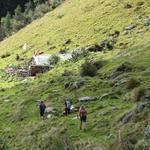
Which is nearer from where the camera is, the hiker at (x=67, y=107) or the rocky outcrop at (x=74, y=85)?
the hiker at (x=67, y=107)

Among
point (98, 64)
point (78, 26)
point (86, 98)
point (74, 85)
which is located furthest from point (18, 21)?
point (86, 98)

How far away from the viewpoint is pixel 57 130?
42188 millimetres

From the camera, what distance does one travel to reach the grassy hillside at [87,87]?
39.6 meters

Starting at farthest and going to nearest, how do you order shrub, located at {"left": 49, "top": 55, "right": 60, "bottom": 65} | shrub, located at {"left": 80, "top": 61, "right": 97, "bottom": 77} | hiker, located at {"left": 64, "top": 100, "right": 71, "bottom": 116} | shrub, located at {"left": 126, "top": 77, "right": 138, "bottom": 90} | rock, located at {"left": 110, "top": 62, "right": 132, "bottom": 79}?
1. shrub, located at {"left": 49, "top": 55, "right": 60, "bottom": 65}
2. shrub, located at {"left": 80, "top": 61, "right": 97, "bottom": 77}
3. rock, located at {"left": 110, "top": 62, "right": 132, "bottom": 79}
4. shrub, located at {"left": 126, "top": 77, "right": 138, "bottom": 90}
5. hiker, located at {"left": 64, "top": 100, "right": 71, "bottom": 116}

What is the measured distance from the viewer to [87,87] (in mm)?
52750

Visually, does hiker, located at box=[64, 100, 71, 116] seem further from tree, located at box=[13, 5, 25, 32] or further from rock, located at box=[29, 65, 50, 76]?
tree, located at box=[13, 5, 25, 32]

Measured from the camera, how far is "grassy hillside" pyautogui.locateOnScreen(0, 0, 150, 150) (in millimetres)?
39594

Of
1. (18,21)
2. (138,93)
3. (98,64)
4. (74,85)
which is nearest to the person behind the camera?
(138,93)

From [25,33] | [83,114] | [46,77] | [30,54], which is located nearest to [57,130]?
[83,114]

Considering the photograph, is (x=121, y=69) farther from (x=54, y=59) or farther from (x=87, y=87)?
(x=54, y=59)

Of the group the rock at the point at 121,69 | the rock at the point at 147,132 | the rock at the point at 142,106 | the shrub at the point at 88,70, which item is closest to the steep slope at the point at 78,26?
the shrub at the point at 88,70

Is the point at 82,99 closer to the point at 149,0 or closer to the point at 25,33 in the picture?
the point at 149,0

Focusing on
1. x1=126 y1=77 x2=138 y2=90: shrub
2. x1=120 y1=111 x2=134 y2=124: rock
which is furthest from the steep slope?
x1=120 y1=111 x2=134 y2=124: rock

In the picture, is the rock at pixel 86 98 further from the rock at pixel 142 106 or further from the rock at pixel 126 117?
the rock at pixel 142 106
